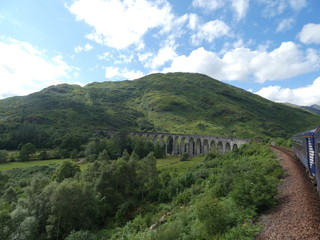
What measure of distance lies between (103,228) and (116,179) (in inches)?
283

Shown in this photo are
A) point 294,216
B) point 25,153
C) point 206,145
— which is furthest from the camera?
point 206,145

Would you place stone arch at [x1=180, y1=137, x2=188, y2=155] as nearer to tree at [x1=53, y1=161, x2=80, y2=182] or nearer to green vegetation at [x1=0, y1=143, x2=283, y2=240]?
green vegetation at [x1=0, y1=143, x2=283, y2=240]

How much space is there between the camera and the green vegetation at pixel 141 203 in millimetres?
10141

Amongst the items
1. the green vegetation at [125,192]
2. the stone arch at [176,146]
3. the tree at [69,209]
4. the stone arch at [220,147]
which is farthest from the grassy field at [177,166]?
the tree at [69,209]

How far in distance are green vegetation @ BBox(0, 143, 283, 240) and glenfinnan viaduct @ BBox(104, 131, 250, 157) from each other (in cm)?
2909

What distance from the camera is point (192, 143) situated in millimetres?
85250

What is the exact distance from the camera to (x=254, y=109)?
632ft

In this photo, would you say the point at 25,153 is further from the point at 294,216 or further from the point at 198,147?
the point at 294,216

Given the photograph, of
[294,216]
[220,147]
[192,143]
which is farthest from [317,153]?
[192,143]

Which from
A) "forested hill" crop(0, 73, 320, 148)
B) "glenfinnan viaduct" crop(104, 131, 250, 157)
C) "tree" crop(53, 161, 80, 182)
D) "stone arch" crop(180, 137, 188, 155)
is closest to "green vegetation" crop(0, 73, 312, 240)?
"tree" crop(53, 161, 80, 182)

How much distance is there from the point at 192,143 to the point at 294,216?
3041 inches

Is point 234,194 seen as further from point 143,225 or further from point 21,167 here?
point 21,167

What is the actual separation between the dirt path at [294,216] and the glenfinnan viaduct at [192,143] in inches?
1998

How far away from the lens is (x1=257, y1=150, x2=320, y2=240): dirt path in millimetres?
7336
